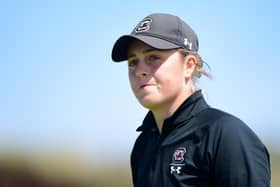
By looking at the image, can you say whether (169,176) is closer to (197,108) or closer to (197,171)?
(197,171)

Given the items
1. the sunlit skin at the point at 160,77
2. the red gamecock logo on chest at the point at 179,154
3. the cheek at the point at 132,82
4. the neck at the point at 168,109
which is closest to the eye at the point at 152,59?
the sunlit skin at the point at 160,77

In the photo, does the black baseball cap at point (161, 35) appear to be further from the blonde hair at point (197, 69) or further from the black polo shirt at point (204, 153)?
the black polo shirt at point (204, 153)

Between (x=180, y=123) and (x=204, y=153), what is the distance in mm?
324

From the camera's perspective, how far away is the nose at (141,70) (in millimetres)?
3377

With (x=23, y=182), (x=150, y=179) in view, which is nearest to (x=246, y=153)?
(x=150, y=179)

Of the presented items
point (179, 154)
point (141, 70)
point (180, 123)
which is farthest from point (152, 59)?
point (179, 154)

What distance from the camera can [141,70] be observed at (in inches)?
133

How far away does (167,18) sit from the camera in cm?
358

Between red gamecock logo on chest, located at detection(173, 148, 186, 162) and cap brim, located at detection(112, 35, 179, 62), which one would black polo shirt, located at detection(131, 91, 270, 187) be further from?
cap brim, located at detection(112, 35, 179, 62)

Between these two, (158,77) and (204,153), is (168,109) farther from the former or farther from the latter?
(204,153)

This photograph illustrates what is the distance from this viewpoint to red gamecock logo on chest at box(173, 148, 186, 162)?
3.22 meters

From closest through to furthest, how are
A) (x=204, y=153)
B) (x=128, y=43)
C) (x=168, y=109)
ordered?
(x=204, y=153) < (x=168, y=109) < (x=128, y=43)

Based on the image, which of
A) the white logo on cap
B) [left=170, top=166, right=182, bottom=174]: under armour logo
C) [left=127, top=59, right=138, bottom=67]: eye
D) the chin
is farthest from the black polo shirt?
the white logo on cap

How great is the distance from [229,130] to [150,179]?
588 millimetres
